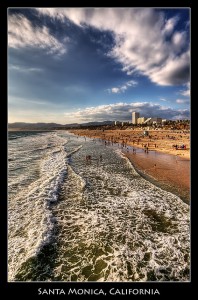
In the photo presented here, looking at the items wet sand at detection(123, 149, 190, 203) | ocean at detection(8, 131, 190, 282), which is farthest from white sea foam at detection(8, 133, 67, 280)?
wet sand at detection(123, 149, 190, 203)

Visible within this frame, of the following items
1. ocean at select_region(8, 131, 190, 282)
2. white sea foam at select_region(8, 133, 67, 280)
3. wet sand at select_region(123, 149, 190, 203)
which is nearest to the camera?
ocean at select_region(8, 131, 190, 282)

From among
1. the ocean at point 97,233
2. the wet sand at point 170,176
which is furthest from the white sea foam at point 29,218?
the wet sand at point 170,176

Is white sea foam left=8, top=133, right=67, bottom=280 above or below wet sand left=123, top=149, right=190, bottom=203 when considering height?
below

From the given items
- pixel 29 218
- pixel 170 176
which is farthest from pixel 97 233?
pixel 170 176

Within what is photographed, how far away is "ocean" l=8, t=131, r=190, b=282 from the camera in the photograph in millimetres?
5812

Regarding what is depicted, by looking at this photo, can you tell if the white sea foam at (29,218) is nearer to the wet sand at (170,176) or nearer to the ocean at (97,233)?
the ocean at (97,233)

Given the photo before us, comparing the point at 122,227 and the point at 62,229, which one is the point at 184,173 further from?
the point at 62,229

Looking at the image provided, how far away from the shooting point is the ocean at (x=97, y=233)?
581 cm

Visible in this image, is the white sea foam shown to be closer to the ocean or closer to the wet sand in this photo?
the ocean

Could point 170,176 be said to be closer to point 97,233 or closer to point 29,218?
point 97,233
